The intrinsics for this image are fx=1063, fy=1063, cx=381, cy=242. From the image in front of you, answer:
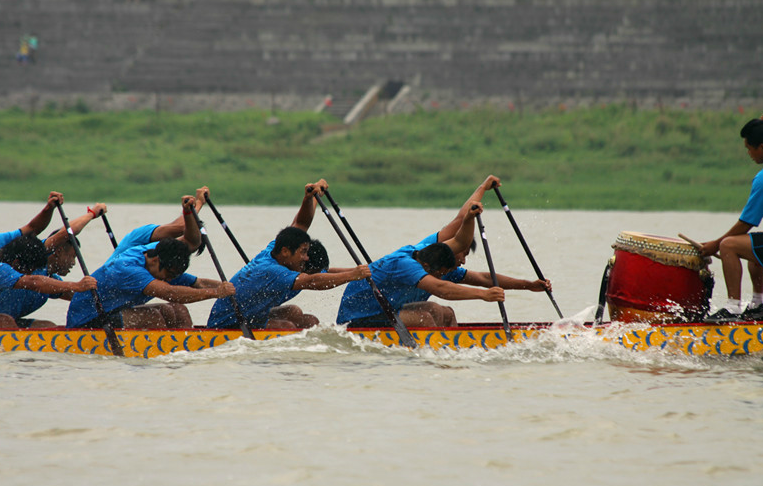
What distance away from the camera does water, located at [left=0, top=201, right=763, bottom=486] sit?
561 cm

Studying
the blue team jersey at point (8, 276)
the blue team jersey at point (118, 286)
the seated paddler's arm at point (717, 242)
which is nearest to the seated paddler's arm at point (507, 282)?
the seated paddler's arm at point (717, 242)

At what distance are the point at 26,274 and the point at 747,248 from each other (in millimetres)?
5463

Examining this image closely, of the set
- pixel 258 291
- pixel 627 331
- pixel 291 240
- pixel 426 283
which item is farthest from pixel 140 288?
pixel 627 331

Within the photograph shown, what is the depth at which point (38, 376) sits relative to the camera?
7.65 meters

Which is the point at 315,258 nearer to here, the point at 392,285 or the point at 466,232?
the point at 392,285

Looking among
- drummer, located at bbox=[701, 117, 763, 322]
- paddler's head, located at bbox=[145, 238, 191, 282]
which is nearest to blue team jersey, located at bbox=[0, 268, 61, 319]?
paddler's head, located at bbox=[145, 238, 191, 282]

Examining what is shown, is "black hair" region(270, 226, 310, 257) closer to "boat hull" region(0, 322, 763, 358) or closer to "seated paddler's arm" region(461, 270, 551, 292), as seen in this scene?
"boat hull" region(0, 322, 763, 358)

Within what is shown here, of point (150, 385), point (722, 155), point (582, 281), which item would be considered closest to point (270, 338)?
point (150, 385)

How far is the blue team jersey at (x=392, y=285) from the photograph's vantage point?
8141 millimetres

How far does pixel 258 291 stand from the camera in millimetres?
8273

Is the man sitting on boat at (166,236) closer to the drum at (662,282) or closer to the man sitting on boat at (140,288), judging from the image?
the man sitting on boat at (140,288)

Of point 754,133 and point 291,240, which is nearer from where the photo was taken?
point 754,133

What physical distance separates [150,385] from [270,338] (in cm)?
111

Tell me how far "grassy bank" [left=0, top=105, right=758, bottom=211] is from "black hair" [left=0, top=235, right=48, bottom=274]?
16.7 meters
